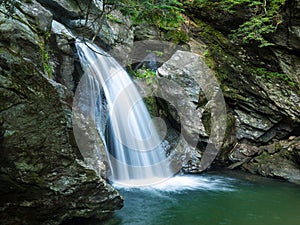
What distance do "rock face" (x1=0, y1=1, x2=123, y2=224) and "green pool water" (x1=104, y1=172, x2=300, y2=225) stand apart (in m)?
1.01

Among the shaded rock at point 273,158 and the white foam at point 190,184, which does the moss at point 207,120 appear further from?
the white foam at point 190,184

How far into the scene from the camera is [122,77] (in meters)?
8.36

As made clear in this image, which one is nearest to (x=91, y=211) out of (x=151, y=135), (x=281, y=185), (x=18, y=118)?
(x=18, y=118)

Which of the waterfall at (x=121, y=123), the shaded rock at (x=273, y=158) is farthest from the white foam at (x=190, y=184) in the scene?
the shaded rock at (x=273, y=158)

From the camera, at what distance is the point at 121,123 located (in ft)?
24.8

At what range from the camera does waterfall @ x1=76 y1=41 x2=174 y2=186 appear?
6965 millimetres

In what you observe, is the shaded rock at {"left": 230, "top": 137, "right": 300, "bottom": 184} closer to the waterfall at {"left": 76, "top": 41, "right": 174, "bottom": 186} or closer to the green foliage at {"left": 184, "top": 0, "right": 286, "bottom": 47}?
the waterfall at {"left": 76, "top": 41, "right": 174, "bottom": 186}

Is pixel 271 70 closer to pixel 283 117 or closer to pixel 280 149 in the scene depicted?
pixel 283 117

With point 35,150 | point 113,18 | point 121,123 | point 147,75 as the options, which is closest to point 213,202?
point 121,123

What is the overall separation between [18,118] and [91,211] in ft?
5.82

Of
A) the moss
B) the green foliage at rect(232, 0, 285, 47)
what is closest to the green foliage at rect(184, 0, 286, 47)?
the green foliage at rect(232, 0, 285, 47)

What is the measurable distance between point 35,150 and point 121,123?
4.19m

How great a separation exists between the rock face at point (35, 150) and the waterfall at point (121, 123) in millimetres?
2683

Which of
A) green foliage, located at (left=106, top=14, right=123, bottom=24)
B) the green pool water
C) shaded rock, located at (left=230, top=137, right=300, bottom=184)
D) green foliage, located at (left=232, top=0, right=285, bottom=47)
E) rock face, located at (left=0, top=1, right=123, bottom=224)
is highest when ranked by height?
green foliage, located at (left=106, top=14, right=123, bottom=24)
